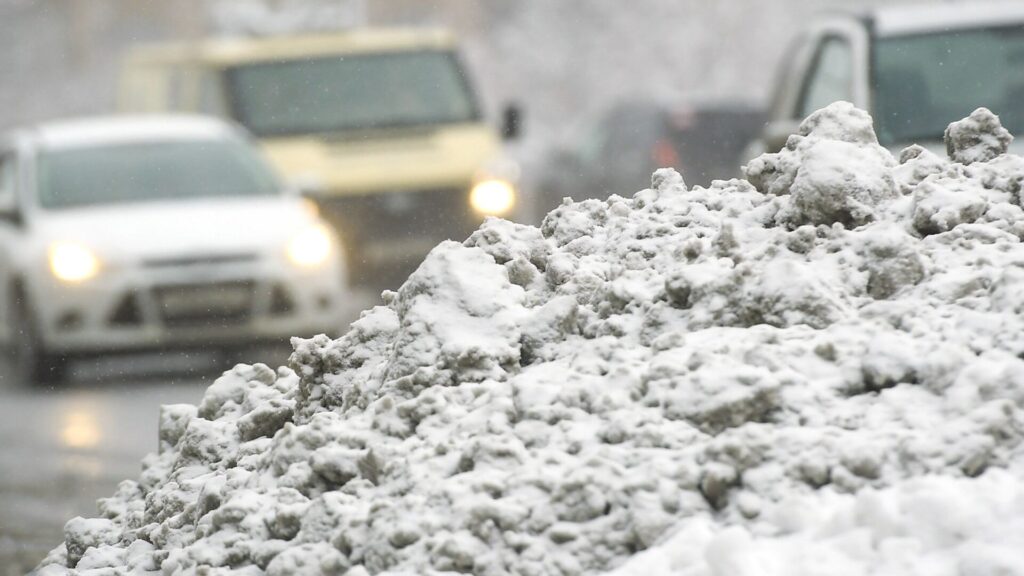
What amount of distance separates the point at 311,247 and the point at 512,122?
13.2ft

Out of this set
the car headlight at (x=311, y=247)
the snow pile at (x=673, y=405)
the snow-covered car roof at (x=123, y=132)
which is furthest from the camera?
the snow-covered car roof at (x=123, y=132)

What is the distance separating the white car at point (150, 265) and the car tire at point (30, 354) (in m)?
0.01

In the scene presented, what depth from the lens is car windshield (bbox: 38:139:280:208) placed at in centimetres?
1250

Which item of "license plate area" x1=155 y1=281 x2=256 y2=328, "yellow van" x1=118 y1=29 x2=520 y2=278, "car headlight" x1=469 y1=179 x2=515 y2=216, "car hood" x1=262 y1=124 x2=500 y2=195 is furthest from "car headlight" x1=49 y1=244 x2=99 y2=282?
"car headlight" x1=469 y1=179 x2=515 y2=216

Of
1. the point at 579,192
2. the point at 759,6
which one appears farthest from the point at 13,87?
the point at 579,192

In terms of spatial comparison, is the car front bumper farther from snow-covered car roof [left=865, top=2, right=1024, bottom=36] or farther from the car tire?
snow-covered car roof [left=865, top=2, right=1024, bottom=36]

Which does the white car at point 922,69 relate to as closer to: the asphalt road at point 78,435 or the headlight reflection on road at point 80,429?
the asphalt road at point 78,435

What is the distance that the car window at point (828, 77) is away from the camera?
406 inches

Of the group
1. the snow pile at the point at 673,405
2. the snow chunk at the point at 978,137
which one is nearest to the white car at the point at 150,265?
the snow pile at the point at 673,405

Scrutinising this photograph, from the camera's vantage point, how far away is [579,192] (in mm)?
24297

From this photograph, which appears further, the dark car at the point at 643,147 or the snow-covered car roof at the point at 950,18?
the dark car at the point at 643,147

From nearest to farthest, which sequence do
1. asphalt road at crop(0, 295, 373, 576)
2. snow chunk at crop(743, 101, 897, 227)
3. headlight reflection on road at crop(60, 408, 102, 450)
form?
snow chunk at crop(743, 101, 897, 227) < asphalt road at crop(0, 295, 373, 576) < headlight reflection on road at crop(60, 408, 102, 450)

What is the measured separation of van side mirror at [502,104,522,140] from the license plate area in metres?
4.34

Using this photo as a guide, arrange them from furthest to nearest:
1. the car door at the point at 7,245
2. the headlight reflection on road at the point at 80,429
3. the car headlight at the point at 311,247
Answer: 1. the car door at the point at 7,245
2. the car headlight at the point at 311,247
3. the headlight reflection on road at the point at 80,429
